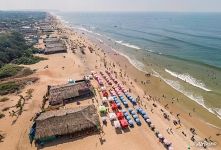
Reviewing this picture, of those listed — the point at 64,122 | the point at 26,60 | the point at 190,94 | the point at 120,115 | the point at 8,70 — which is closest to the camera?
the point at 64,122

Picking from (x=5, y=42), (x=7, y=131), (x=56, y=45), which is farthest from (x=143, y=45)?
(x=7, y=131)

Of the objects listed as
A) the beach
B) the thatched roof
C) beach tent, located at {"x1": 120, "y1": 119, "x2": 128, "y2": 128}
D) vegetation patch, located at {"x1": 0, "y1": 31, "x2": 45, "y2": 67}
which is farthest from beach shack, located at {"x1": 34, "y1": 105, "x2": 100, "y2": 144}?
vegetation patch, located at {"x1": 0, "y1": 31, "x2": 45, "y2": 67}

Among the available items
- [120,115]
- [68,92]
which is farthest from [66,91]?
[120,115]

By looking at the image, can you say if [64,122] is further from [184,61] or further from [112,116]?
[184,61]

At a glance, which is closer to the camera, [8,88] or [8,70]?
[8,88]

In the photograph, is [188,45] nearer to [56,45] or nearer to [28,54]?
[56,45]
